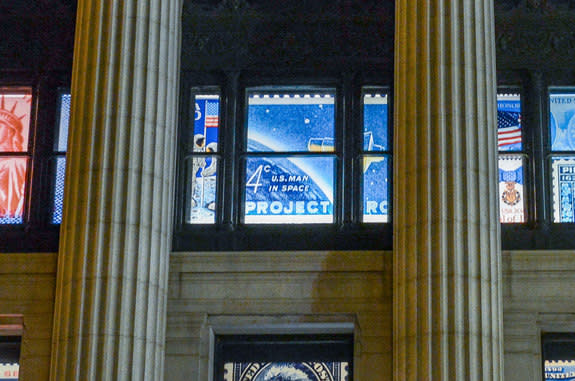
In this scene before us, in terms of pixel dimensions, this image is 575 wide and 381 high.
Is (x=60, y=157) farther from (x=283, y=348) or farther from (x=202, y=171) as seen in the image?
(x=283, y=348)

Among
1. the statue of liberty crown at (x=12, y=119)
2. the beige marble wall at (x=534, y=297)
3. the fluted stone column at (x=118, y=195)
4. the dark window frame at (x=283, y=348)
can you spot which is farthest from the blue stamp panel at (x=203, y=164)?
the beige marble wall at (x=534, y=297)

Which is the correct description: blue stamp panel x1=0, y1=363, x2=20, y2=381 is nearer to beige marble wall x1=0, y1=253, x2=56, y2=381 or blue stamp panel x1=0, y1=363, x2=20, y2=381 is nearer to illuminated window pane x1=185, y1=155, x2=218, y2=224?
beige marble wall x1=0, y1=253, x2=56, y2=381

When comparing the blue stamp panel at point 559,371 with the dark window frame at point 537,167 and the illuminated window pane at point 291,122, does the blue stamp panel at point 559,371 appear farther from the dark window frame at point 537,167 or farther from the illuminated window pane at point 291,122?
the illuminated window pane at point 291,122

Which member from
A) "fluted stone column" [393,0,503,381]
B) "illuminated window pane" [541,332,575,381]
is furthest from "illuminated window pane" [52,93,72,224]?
"illuminated window pane" [541,332,575,381]

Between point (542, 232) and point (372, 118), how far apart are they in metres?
3.33

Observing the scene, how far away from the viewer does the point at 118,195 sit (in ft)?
57.3

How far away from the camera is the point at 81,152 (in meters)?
17.7

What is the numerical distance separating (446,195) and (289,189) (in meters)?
3.25

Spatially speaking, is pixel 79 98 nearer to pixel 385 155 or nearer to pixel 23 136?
pixel 23 136

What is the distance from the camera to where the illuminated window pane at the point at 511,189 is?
19469 millimetres

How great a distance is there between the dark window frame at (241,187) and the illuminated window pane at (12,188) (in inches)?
101

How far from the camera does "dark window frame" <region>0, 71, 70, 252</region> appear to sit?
19375 millimetres

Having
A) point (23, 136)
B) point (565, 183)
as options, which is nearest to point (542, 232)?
point (565, 183)

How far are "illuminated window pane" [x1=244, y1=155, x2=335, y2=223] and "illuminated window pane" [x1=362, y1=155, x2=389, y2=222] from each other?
0.56m
